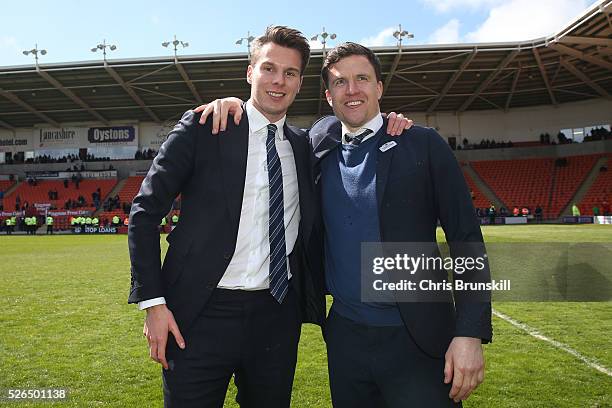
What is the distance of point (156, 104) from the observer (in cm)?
3378

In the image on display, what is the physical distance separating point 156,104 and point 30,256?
2158 cm

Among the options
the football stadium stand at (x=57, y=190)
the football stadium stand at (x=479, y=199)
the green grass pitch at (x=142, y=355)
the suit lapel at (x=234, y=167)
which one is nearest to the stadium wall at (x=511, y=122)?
the football stadium stand at (x=479, y=199)

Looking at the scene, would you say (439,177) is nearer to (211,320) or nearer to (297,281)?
(297,281)

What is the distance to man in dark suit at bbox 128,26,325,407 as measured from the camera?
6.63ft

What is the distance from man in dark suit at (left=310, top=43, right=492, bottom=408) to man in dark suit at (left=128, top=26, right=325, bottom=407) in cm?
18

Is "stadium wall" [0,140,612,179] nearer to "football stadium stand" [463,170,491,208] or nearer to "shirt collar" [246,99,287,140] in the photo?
"football stadium stand" [463,170,491,208]

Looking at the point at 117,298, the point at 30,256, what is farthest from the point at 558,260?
A: the point at 30,256

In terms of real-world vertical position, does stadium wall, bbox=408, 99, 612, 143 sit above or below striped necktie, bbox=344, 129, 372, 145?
above

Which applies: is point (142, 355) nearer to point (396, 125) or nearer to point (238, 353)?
point (238, 353)

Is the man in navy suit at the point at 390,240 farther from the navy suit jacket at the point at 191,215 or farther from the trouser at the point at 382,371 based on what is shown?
the navy suit jacket at the point at 191,215

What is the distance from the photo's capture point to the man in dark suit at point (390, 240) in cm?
193

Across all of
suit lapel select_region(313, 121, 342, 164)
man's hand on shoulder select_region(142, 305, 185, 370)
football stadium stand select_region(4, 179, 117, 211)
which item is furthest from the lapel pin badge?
football stadium stand select_region(4, 179, 117, 211)

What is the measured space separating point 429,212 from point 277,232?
2.34ft

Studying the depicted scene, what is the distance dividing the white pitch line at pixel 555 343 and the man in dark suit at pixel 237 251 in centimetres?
338
